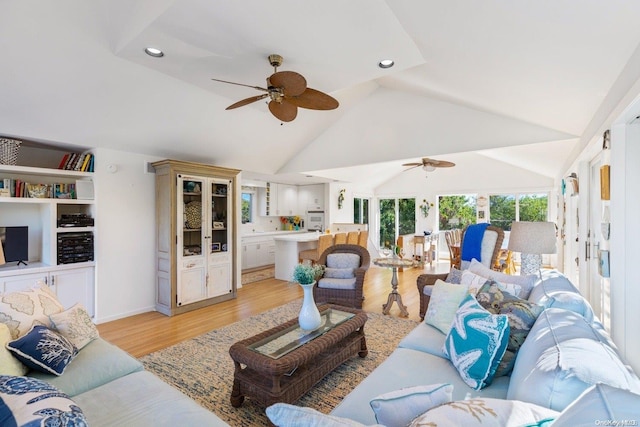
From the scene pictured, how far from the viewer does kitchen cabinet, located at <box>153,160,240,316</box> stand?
163 inches

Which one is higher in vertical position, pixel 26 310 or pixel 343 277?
pixel 26 310

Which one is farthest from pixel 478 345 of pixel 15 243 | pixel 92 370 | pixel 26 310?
pixel 15 243

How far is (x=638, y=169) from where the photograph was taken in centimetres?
186

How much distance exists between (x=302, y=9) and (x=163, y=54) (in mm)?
1330

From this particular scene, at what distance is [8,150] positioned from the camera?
3.20 meters

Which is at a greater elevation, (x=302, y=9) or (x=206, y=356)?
(x=302, y=9)

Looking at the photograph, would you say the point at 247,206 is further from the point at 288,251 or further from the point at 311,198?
the point at 288,251

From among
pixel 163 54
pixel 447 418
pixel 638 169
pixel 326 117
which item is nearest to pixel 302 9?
pixel 163 54

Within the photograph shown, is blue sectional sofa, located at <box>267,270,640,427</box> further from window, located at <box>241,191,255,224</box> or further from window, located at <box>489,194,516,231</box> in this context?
window, located at <box>489,194,516,231</box>

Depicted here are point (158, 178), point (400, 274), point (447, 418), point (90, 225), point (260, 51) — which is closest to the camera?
point (447, 418)

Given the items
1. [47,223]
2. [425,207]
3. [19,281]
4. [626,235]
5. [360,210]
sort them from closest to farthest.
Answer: [626,235] < [19,281] < [47,223] < [425,207] < [360,210]

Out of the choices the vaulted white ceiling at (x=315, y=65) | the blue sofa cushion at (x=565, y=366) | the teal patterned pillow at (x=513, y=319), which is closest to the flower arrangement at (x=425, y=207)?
the vaulted white ceiling at (x=315, y=65)

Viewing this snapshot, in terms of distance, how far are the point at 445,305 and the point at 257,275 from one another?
4851mm

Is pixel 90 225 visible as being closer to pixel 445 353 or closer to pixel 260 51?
pixel 260 51
